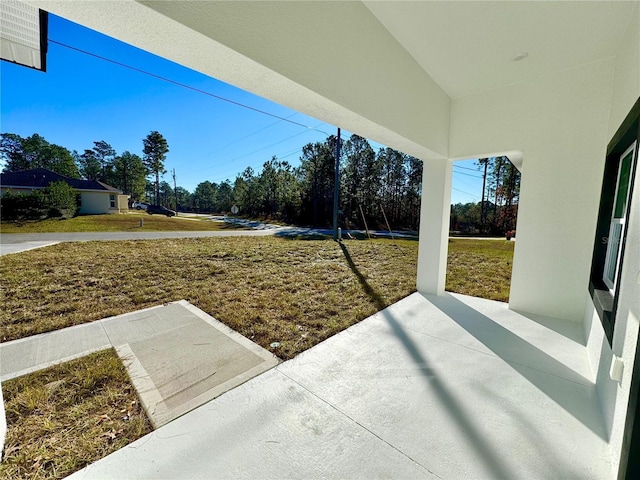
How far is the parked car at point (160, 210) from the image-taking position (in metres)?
8.85

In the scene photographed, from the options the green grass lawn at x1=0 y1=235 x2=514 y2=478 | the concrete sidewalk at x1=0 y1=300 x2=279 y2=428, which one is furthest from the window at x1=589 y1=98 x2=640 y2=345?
the concrete sidewalk at x1=0 y1=300 x2=279 y2=428

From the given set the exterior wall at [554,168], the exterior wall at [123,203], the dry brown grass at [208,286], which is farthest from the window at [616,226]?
the exterior wall at [123,203]

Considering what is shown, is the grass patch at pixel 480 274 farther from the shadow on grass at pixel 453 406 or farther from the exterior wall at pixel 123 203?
the exterior wall at pixel 123 203

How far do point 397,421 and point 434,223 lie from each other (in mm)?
2896

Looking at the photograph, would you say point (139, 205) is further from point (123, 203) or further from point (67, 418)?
point (67, 418)

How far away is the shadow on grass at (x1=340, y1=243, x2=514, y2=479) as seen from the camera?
4.00 ft

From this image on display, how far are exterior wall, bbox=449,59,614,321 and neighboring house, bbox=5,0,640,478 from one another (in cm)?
1

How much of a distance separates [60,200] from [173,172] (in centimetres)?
450

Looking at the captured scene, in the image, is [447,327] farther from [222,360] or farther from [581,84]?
[581,84]

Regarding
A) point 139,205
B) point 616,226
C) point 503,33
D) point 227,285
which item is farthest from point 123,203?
point 616,226

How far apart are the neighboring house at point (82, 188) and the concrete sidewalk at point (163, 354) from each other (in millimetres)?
4832

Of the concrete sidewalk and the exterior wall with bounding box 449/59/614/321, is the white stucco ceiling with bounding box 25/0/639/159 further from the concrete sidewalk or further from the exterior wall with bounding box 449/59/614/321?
the concrete sidewalk

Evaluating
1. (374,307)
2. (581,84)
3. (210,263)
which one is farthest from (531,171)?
(210,263)

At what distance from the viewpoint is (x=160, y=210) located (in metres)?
9.46
